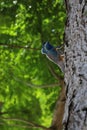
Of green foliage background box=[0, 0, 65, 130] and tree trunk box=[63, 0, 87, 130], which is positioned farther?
green foliage background box=[0, 0, 65, 130]

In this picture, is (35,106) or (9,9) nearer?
(9,9)

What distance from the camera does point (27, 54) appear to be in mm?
6539

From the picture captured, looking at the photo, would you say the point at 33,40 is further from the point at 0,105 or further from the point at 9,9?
the point at 0,105

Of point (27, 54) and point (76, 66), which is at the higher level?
point (76, 66)

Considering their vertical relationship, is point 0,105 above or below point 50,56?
below

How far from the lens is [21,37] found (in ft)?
20.9

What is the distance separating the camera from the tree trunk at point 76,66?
2.21 m

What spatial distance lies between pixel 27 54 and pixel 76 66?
160 inches

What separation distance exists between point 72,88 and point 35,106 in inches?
209

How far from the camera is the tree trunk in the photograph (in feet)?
7.25

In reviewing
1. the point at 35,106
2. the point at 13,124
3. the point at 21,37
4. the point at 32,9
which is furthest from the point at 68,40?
the point at 35,106

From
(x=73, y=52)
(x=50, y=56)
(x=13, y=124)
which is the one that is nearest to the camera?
(x=73, y=52)

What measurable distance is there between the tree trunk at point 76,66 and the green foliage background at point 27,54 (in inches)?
110

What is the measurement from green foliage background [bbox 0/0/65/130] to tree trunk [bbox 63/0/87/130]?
9.19ft
